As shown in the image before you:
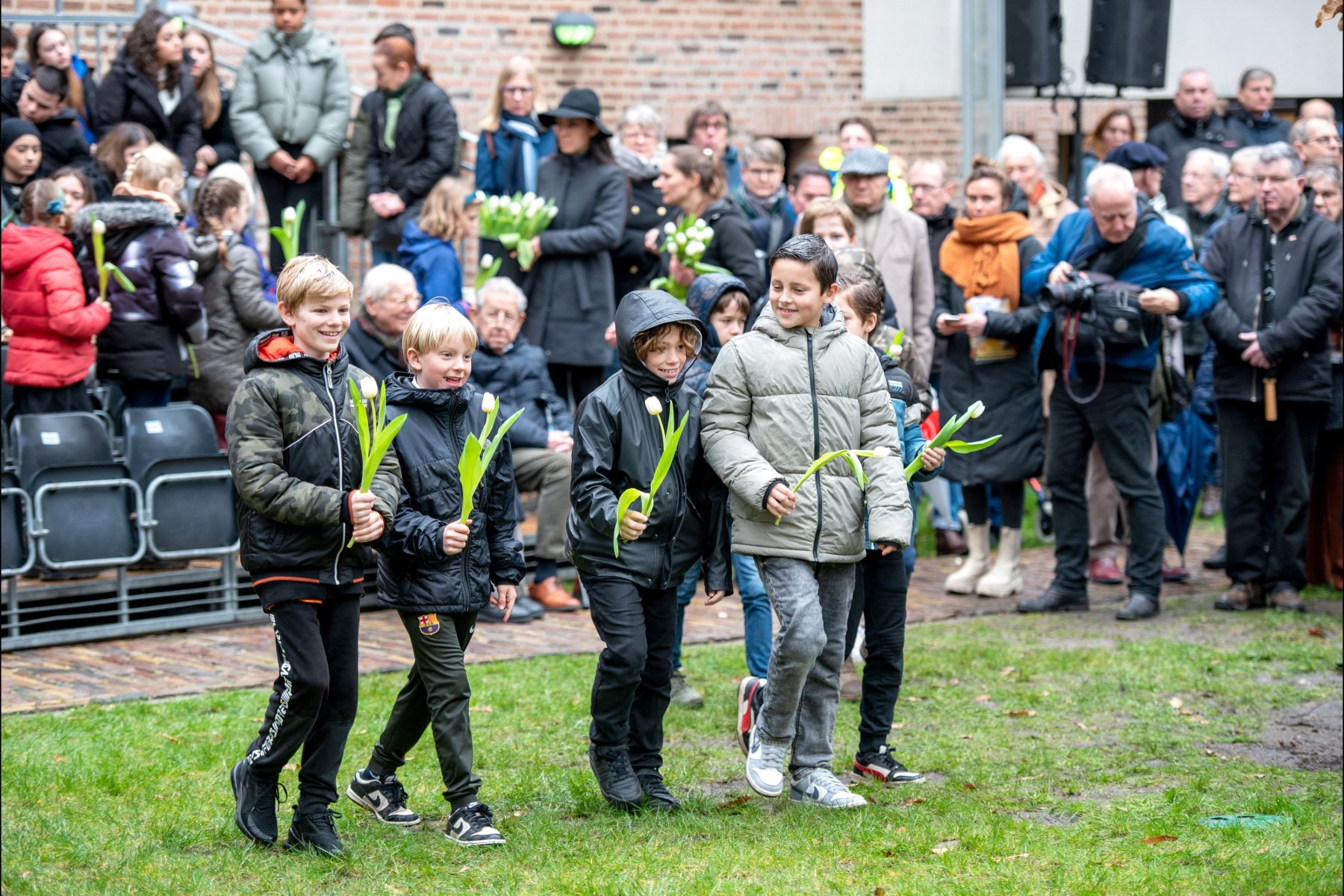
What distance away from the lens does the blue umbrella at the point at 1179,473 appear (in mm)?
10547

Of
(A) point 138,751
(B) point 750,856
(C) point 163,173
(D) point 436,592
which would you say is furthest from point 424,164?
(B) point 750,856

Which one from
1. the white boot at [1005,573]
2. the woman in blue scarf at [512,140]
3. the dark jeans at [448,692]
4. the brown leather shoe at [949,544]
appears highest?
the woman in blue scarf at [512,140]

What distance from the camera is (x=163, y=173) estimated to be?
31.0ft

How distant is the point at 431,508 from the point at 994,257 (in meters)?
5.01

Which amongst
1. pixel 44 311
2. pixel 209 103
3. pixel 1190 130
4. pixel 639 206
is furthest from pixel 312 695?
pixel 1190 130

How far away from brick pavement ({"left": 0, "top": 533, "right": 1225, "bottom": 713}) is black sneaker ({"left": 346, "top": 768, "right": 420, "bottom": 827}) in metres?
2.16

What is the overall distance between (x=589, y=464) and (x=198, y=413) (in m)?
4.38

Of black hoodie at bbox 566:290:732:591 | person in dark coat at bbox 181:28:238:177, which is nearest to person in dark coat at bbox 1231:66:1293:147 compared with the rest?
person in dark coat at bbox 181:28:238:177

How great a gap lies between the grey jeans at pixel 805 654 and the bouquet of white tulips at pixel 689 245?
10.3ft

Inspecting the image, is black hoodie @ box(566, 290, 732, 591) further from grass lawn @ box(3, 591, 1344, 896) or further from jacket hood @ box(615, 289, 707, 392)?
grass lawn @ box(3, 591, 1344, 896)

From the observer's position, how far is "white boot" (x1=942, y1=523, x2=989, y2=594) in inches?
395

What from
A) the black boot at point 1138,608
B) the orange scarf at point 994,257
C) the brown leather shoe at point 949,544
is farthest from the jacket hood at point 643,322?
the brown leather shoe at point 949,544

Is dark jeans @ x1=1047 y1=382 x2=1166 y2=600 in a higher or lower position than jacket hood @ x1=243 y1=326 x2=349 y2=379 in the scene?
lower

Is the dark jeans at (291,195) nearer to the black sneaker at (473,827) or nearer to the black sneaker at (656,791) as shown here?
the black sneaker at (656,791)
